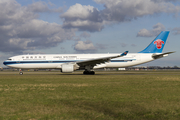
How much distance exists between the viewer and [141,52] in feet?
114

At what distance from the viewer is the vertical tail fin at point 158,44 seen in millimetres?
34469

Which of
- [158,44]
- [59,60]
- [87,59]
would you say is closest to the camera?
[59,60]

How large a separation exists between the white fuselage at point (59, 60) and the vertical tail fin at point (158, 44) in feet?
4.26

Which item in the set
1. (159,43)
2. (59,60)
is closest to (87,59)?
(59,60)

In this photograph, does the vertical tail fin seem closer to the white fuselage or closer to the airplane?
the airplane

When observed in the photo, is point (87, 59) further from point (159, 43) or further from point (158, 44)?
point (159, 43)

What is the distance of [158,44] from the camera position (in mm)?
34438

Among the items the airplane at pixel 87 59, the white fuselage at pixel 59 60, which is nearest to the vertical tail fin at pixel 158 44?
the airplane at pixel 87 59

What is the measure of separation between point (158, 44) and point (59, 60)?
1928 centimetres

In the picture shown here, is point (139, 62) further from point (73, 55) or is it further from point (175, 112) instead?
point (175, 112)

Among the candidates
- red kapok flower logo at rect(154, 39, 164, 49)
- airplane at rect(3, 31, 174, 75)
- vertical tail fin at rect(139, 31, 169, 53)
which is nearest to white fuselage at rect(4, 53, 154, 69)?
airplane at rect(3, 31, 174, 75)

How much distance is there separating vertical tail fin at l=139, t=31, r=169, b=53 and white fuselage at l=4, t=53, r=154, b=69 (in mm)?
1299

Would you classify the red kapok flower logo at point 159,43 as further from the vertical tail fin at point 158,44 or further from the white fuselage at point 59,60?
the white fuselage at point 59,60

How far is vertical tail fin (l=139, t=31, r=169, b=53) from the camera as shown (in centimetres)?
3447
